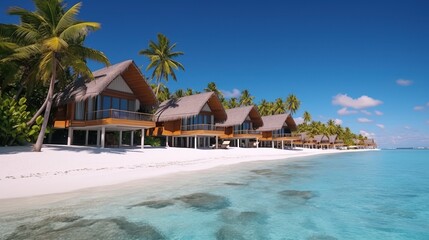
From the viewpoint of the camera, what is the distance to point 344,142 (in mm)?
85750

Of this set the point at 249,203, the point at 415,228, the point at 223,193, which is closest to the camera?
the point at 415,228

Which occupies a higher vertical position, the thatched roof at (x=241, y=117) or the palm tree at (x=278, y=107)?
the palm tree at (x=278, y=107)

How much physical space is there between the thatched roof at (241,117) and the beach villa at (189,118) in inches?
146

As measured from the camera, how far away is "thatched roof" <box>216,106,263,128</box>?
118 feet

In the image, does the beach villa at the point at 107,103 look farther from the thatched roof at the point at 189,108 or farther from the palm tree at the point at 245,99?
the palm tree at the point at 245,99

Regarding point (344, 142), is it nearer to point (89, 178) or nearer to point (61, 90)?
point (61, 90)

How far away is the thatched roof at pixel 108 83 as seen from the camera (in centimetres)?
1908

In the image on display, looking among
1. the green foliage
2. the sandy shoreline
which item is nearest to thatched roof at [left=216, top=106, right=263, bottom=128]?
the sandy shoreline

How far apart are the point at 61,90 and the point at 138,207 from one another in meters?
18.7

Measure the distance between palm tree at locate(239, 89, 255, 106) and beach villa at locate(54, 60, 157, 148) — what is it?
1541 inches

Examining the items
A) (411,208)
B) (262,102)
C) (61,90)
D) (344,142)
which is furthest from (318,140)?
(411,208)

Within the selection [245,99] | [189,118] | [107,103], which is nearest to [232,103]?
[245,99]

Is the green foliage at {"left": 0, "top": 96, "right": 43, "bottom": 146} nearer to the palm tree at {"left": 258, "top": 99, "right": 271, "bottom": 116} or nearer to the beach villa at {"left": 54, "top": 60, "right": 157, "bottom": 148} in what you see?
the beach villa at {"left": 54, "top": 60, "right": 157, "bottom": 148}

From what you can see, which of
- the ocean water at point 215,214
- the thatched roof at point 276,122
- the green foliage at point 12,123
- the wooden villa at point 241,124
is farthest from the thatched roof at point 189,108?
the ocean water at point 215,214
